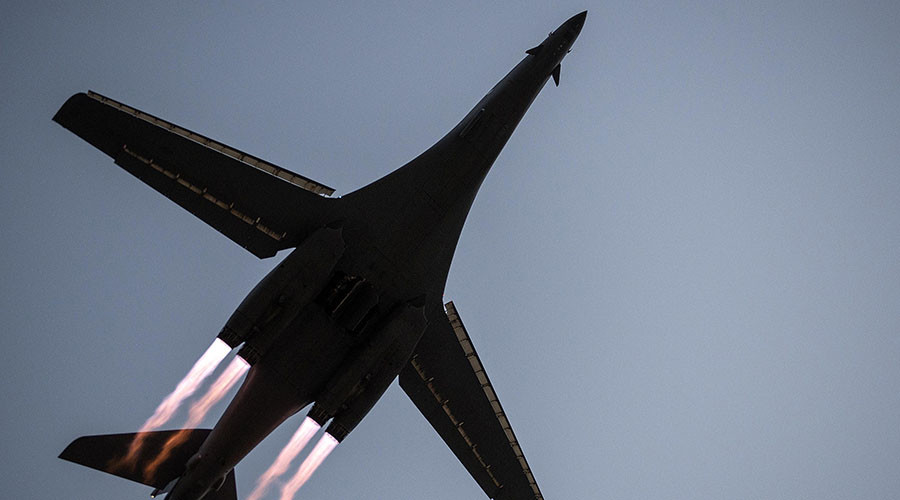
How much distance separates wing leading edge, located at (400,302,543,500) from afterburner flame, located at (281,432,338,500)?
4.09 metres

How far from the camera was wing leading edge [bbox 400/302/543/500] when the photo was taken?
83.8 feet

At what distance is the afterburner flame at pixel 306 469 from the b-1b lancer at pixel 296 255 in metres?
0.09

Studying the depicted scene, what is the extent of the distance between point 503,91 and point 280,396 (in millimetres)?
14231

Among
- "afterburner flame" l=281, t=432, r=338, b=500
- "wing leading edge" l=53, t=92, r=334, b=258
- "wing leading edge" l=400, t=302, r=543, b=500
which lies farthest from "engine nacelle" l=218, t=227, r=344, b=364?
"wing leading edge" l=400, t=302, r=543, b=500

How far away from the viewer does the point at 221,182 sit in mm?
22625

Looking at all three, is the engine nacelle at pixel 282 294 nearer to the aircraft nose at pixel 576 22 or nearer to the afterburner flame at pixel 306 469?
the afterburner flame at pixel 306 469

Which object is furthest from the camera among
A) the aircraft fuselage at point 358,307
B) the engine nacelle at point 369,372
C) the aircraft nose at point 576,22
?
the aircraft nose at point 576,22

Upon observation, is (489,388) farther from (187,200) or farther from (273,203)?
(187,200)

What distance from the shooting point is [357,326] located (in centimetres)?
2242

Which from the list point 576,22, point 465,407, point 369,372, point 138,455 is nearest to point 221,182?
point 369,372

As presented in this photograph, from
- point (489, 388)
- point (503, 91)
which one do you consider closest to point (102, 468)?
point (489, 388)

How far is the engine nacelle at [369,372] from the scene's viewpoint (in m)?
21.8

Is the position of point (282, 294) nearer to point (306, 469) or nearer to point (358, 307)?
point (358, 307)

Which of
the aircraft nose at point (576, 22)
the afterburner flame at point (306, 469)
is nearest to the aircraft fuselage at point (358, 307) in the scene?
the afterburner flame at point (306, 469)
